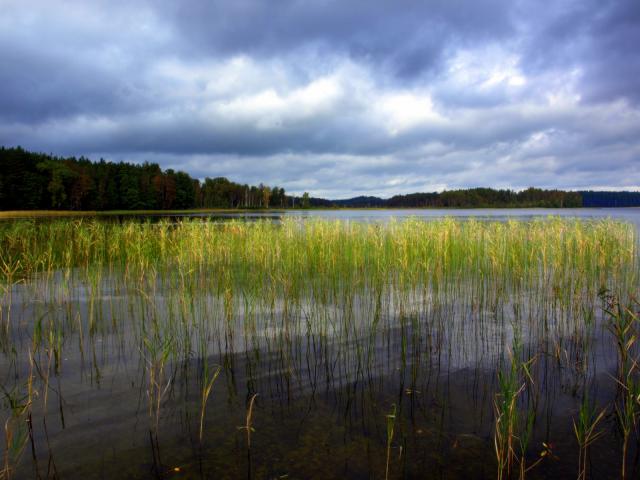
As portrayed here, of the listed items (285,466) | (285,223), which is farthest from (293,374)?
(285,223)

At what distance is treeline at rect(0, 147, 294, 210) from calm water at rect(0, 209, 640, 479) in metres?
85.6

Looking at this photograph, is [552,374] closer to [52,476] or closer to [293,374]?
[293,374]

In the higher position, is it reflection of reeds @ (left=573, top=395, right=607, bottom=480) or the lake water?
the lake water

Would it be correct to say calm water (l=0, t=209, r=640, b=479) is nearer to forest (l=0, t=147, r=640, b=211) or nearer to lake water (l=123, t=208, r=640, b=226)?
lake water (l=123, t=208, r=640, b=226)

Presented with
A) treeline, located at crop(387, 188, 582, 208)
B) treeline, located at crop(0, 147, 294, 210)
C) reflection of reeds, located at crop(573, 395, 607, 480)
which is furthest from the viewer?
treeline, located at crop(387, 188, 582, 208)

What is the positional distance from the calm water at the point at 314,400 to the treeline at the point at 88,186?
85604 millimetres

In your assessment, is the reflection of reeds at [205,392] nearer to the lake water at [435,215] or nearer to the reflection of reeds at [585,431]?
the reflection of reeds at [585,431]

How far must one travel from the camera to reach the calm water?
359cm

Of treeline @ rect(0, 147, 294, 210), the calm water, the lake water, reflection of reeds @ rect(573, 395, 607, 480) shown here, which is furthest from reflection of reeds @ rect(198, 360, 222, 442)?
treeline @ rect(0, 147, 294, 210)

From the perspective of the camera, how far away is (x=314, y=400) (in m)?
4.69

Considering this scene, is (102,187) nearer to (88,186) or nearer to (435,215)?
(88,186)

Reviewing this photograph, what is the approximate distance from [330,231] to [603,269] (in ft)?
30.8

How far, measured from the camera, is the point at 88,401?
15.5ft

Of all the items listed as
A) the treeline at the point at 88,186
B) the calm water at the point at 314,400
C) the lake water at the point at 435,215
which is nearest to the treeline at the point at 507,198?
the lake water at the point at 435,215
